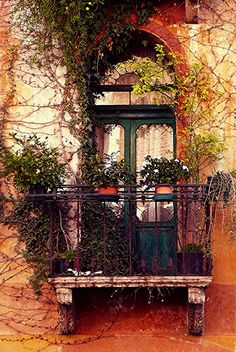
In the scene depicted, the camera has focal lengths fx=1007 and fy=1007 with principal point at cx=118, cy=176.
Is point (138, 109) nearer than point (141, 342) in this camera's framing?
No

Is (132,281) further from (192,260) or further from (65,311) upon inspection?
(65,311)

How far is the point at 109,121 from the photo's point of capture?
14.0 meters

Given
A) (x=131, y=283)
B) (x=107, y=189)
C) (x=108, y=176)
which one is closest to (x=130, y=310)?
(x=131, y=283)

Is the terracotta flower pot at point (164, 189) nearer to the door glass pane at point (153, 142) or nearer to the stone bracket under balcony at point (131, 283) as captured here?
the stone bracket under balcony at point (131, 283)

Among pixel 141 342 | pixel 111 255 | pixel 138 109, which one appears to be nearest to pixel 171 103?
pixel 138 109

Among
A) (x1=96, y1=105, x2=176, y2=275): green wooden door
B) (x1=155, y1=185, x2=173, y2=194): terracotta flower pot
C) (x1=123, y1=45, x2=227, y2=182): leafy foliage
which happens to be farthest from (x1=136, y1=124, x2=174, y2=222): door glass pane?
(x1=155, y1=185, x2=173, y2=194): terracotta flower pot

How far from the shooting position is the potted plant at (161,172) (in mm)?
12641

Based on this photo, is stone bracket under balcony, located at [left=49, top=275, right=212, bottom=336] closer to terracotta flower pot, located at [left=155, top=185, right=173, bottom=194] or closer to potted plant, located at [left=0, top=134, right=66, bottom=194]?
terracotta flower pot, located at [left=155, top=185, right=173, bottom=194]

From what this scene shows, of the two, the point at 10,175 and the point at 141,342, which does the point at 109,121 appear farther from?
the point at 141,342

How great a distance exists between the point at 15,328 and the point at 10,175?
78.8 inches

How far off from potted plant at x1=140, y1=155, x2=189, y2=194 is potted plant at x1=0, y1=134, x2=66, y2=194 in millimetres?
1097

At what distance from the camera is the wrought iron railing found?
41.7 feet

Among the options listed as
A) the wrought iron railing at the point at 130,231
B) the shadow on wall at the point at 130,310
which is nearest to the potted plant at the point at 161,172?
the wrought iron railing at the point at 130,231

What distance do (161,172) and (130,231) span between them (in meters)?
0.85
